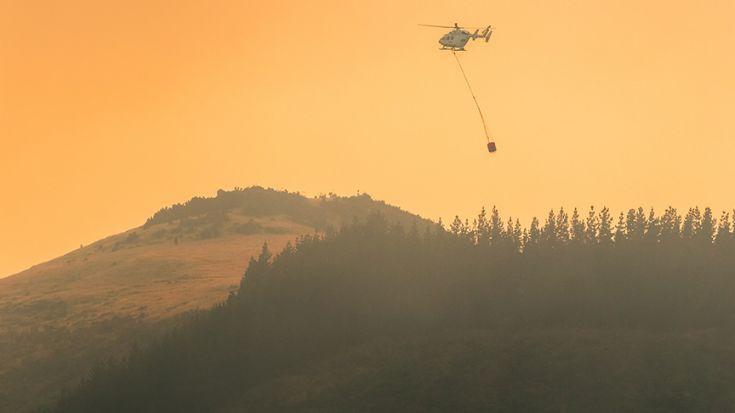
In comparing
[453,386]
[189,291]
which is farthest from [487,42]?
[189,291]

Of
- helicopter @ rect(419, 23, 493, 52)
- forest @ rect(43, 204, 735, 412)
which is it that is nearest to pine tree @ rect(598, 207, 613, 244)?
forest @ rect(43, 204, 735, 412)

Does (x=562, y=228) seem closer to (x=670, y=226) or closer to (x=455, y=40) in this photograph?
(x=670, y=226)

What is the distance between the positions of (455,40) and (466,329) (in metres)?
67.5

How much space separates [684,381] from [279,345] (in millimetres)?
59873

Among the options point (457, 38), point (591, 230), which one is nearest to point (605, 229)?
point (591, 230)

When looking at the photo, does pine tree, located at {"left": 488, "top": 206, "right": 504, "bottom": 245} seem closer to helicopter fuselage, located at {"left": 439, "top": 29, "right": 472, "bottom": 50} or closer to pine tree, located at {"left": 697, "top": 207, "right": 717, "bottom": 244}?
pine tree, located at {"left": 697, "top": 207, "right": 717, "bottom": 244}

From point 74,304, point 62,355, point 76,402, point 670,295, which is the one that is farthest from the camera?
point 74,304

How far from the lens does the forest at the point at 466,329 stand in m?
110

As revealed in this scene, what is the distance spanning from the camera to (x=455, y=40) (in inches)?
3100

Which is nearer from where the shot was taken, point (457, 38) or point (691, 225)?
point (457, 38)

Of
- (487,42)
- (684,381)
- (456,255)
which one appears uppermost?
(487,42)

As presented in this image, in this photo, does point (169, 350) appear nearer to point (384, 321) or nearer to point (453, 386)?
point (384, 321)

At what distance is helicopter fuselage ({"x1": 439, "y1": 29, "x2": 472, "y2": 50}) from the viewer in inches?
3098

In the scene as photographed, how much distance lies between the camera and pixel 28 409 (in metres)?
126
